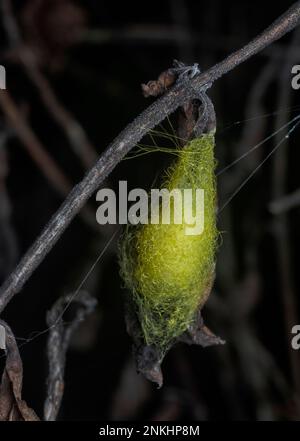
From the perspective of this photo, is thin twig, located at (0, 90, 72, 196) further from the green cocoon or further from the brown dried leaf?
the brown dried leaf

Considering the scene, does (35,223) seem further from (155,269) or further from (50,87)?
(155,269)

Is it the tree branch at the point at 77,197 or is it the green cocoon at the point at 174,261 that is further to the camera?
the green cocoon at the point at 174,261

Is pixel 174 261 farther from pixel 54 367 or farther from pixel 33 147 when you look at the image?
pixel 33 147

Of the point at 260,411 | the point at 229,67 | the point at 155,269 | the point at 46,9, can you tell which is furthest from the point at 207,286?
the point at 46,9

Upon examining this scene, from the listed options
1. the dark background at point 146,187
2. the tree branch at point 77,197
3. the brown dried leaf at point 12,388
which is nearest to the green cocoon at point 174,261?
the tree branch at point 77,197

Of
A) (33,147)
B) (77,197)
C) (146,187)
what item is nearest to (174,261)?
(77,197)

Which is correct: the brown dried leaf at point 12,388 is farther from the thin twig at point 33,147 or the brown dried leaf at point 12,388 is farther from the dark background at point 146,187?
the thin twig at point 33,147
